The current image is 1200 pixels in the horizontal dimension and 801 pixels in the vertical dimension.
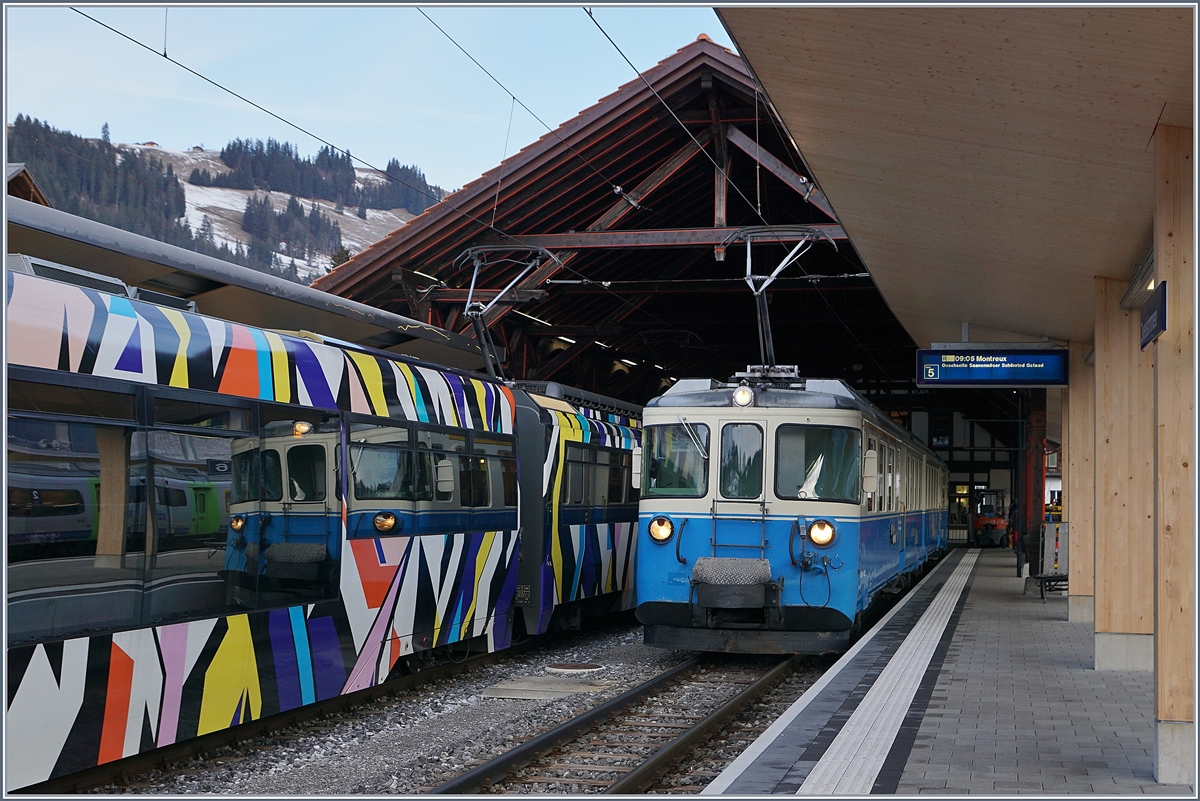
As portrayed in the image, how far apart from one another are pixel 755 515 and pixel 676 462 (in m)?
0.96

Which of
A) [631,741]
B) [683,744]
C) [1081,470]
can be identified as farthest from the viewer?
[1081,470]

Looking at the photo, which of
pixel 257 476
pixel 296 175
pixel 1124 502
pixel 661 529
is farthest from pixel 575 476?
pixel 296 175

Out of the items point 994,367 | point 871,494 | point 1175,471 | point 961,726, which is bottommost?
point 961,726

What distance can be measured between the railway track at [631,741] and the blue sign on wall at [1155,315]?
367cm

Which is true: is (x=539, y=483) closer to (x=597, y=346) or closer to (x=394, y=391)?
(x=394, y=391)

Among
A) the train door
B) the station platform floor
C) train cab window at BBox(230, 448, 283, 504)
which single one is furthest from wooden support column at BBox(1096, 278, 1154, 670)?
train cab window at BBox(230, 448, 283, 504)

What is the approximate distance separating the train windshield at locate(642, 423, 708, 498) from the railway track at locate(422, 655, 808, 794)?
1764 millimetres

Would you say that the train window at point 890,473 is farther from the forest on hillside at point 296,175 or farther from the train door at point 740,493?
the forest on hillside at point 296,175

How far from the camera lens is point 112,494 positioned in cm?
612

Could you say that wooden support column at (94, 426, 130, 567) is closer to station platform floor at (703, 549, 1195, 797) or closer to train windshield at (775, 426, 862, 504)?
station platform floor at (703, 549, 1195, 797)

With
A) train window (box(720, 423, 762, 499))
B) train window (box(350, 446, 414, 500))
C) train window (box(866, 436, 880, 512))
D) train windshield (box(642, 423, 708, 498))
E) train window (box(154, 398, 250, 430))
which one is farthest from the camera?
train window (box(866, 436, 880, 512))

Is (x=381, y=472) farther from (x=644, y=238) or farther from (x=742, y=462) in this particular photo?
(x=644, y=238)

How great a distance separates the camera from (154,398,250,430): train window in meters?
6.55

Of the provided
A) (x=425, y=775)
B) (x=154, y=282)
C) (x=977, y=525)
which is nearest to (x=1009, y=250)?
(x=425, y=775)
